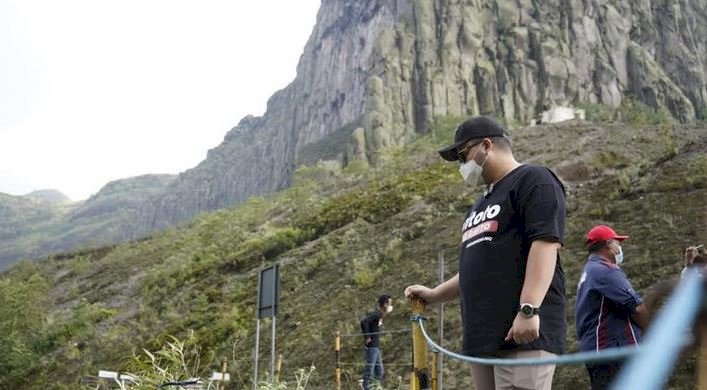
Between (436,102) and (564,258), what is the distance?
232 feet

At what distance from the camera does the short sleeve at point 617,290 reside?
3766 millimetres

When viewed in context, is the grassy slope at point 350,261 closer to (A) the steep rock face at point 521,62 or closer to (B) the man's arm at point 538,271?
(B) the man's arm at point 538,271

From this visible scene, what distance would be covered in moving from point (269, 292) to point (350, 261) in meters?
8.81

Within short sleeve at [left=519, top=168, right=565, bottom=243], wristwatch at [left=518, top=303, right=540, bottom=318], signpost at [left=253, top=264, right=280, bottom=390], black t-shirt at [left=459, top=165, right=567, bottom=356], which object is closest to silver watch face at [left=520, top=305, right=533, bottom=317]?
wristwatch at [left=518, top=303, right=540, bottom=318]

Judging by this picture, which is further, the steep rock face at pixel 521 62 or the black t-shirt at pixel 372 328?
the steep rock face at pixel 521 62

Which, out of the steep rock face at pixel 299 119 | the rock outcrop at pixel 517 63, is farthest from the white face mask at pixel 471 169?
the steep rock face at pixel 299 119

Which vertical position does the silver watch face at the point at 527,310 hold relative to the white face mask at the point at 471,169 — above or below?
below

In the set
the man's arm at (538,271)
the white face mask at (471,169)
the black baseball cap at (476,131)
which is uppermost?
the black baseball cap at (476,131)

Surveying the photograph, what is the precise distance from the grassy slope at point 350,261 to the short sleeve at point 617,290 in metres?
2.44

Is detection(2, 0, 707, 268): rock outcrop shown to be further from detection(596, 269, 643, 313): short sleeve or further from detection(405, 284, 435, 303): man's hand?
detection(405, 284, 435, 303): man's hand

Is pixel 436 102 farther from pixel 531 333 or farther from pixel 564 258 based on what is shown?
pixel 531 333

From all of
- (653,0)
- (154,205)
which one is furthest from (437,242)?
(154,205)

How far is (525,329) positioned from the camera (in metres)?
2.68

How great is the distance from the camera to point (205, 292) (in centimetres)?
1931
